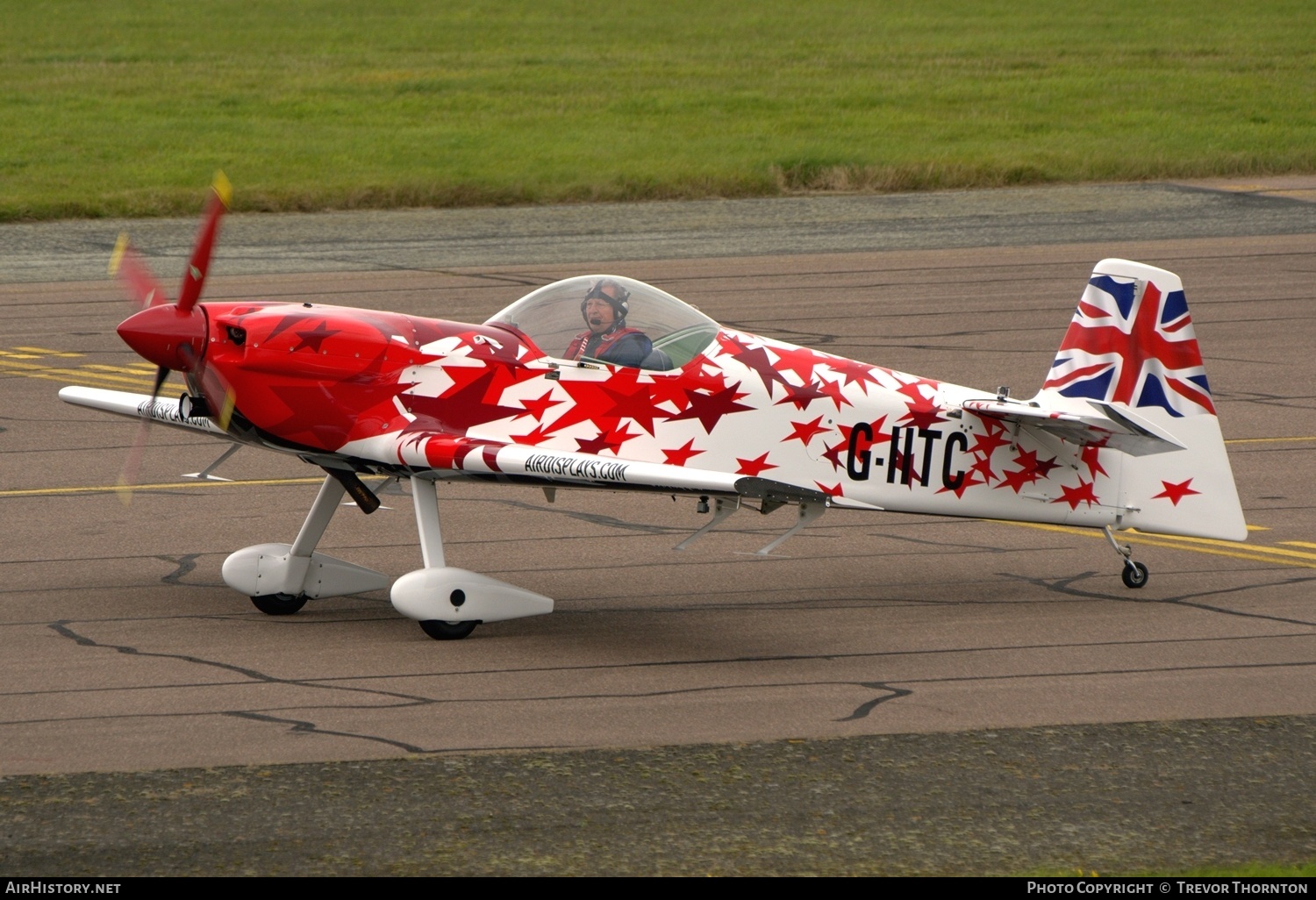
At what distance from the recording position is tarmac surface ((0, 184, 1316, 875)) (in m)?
8.34

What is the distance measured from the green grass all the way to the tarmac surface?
15.9 m

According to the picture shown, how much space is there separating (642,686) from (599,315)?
2.57 metres

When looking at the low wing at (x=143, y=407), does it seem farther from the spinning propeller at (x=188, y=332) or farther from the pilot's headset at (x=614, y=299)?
the pilot's headset at (x=614, y=299)

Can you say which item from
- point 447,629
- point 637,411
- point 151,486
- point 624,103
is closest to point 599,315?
point 637,411

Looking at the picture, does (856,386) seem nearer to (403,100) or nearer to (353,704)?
(353,704)

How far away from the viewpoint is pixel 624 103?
43.1m

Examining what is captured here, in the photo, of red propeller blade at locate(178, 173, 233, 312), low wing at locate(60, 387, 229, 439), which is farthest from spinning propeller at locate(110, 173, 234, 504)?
low wing at locate(60, 387, 229, 439)

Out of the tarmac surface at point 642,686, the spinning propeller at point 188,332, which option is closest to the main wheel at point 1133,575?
the tarmac surface at point 642,686

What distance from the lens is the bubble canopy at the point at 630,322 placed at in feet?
38.5

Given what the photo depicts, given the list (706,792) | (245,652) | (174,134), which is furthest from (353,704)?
(174,134)

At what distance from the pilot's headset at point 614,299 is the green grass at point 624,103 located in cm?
2174

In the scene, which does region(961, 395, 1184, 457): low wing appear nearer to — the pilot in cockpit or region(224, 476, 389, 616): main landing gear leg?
the pilot in cockpit
